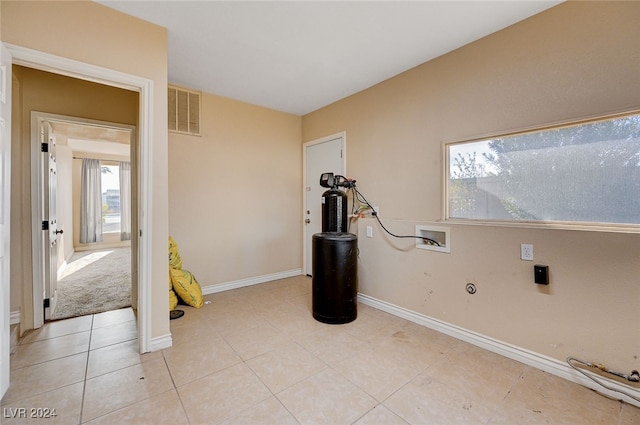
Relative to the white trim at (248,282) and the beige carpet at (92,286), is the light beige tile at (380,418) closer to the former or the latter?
the white trim at (248,282)

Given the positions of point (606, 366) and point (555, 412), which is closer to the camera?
point (555, 412)

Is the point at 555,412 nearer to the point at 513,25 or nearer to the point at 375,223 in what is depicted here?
the point at 375,223

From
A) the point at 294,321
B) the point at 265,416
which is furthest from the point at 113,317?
the point at 265,416

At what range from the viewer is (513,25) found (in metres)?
2.10

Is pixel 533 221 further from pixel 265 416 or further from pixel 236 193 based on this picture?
pixel 236 193

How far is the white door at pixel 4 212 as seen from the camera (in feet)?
5.12

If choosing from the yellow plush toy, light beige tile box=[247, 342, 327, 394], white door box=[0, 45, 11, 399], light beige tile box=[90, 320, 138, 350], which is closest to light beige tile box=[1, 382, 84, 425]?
white door box=[0, 45, 11, 399]

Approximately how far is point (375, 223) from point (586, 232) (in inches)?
71.4

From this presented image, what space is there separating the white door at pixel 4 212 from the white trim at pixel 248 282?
6.43 feet

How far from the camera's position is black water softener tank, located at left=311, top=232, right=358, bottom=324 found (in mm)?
2688

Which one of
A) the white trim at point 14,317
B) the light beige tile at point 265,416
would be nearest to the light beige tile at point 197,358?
the light beige tile at point 265,416

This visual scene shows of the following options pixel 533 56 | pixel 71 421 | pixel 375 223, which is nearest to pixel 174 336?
pixel 71 421

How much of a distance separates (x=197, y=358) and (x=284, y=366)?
707 mm

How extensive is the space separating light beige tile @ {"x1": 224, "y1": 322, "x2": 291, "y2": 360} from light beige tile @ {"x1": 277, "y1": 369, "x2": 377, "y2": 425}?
553 millimetres
